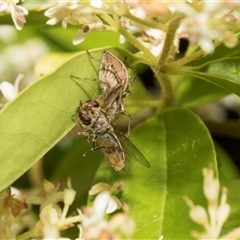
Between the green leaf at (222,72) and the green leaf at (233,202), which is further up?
the green leaf at (222,72)

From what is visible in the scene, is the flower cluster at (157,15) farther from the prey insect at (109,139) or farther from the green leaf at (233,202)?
the green leaf at (233,202)

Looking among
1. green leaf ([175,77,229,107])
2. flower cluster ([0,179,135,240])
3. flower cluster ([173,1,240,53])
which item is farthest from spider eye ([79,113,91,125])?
green leaf ([175,77,229,107])

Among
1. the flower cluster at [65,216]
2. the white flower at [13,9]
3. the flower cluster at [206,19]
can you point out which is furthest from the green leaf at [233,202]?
the white flower at [13,9]

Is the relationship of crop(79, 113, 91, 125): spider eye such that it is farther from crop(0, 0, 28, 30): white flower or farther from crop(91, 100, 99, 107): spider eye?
crop(0, 0, 28, 30): white flower

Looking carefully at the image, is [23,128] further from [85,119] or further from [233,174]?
[233,174]

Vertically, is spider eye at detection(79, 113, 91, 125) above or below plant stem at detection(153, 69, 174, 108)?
above

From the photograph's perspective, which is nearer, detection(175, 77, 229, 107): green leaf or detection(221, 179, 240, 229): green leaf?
detection(221, 179, 240, 229): green leaf

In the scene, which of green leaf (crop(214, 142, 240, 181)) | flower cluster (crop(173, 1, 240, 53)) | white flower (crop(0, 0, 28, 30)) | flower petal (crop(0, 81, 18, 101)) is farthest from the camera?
green leaf (crop(214, 142, 240, 181))

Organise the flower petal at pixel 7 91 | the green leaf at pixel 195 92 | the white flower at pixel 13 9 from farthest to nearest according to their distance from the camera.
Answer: the green leaf at pixel 195 92 → the flower petal at pixel 7 91 → the white flower at pixel 13 9
